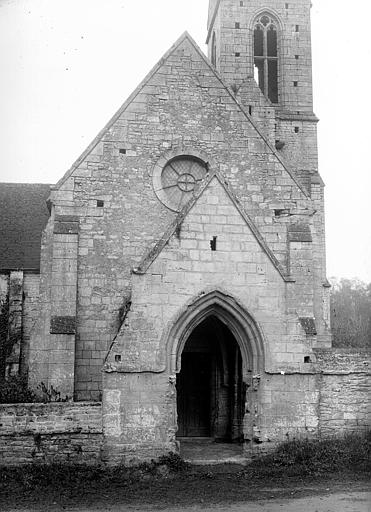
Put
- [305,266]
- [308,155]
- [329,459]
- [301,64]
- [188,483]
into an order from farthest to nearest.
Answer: [301,64] < [308,155] < [305,266] < [329,459] < [188,483]

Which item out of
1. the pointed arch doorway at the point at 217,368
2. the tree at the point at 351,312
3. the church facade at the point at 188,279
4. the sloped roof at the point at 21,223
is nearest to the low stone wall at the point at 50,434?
the church facade at the point at 188,279

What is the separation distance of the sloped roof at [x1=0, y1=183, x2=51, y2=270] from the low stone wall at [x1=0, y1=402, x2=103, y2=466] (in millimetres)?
10612

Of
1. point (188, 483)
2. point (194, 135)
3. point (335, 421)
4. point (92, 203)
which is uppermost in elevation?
point (194, 135)

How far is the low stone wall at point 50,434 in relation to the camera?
12.4 metres

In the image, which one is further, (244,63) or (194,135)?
(244,63)

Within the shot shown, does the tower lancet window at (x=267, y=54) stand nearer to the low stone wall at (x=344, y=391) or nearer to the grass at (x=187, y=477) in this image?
the low stone wall at (x=344, y=391)

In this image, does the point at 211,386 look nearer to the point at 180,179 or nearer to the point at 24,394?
the point at 180,179

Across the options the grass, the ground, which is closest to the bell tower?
the grass

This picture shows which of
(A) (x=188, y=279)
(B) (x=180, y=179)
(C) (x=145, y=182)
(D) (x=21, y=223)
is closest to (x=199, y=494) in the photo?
(A) (x=188, y=279)

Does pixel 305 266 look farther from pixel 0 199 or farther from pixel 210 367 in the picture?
pixel 0 199

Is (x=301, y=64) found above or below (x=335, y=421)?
above

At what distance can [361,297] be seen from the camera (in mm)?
63688

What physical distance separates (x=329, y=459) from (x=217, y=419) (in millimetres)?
5000

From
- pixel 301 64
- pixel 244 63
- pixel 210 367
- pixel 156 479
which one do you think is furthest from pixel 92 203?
pixel 301 64
